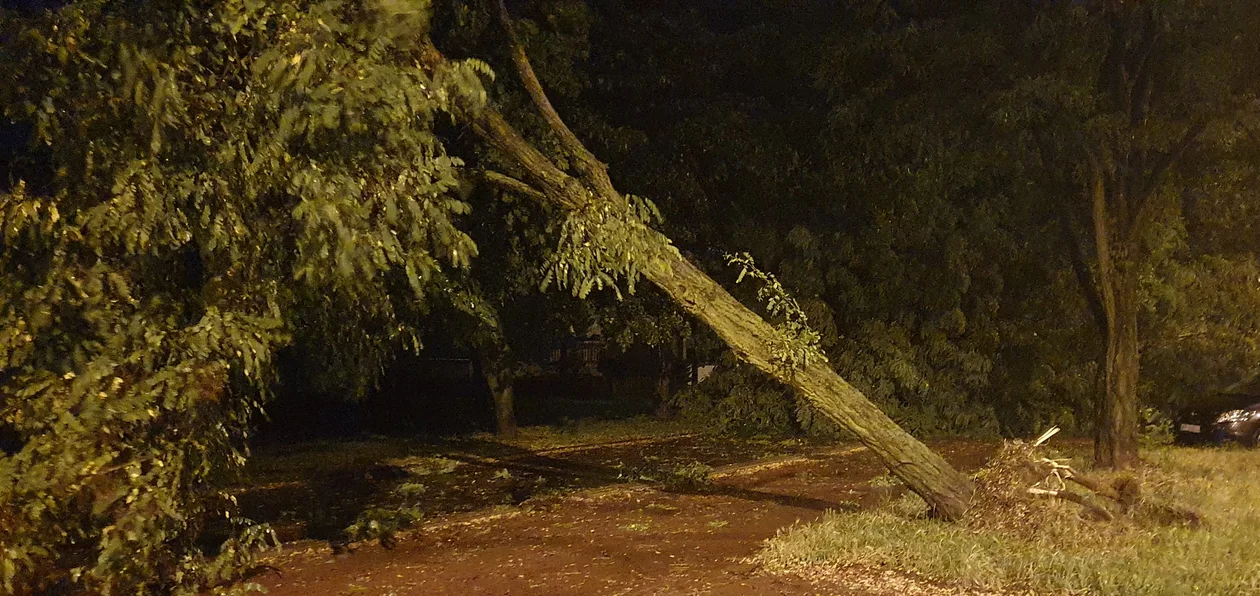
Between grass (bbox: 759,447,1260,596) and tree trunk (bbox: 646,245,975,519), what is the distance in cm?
30

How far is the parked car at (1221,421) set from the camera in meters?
14.6

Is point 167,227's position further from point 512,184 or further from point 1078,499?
point 1078,499

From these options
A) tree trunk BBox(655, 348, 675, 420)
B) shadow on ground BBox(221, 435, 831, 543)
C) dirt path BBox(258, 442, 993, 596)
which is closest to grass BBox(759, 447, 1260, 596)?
dirt path BBox(258, 442, 993, 596)

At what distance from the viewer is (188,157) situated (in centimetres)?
571

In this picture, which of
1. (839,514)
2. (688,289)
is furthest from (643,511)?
(688,289)

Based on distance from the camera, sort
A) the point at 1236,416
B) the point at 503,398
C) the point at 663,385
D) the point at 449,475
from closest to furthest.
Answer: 1. the point at 449,475
2. the point at 1236,416
3. the point at 503,398
4. the point at 663,385

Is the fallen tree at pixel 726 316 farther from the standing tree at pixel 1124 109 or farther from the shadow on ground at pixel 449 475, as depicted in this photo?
the standing tree at pixel 1124 109

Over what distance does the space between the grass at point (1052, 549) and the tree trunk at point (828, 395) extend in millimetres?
302

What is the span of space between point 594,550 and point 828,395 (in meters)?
2.23

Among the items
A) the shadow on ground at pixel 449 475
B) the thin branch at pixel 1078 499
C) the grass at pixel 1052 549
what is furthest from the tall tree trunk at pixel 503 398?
the thin branch at pixel 1078 499

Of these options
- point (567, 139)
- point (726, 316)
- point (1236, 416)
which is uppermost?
point (567, 139)

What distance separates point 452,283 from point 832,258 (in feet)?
23.9

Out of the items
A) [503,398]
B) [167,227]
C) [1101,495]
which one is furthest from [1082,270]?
[167,227]

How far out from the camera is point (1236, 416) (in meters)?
14.8
